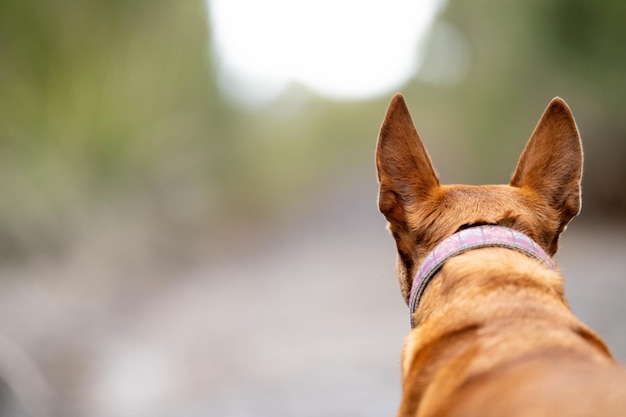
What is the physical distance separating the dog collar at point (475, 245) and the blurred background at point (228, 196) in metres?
1.17

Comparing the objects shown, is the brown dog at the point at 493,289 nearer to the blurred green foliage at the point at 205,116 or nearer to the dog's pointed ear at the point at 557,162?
the dog's pointed ear at the point at 557,162

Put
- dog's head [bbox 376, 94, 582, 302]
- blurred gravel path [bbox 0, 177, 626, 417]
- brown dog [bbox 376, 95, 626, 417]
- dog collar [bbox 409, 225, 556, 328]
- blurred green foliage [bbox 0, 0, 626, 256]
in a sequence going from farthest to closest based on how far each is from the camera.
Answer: blurred green foliage [bbox 0, 0, 626, 256] → blurred gravel path [bbox 0, 177, 626, 417] → dog's head [bbox 376, 94, 582, 302] → dog collar [bbox 409, 225, 556, 328] → brown dog [bbox 376, 95, 626, 417]

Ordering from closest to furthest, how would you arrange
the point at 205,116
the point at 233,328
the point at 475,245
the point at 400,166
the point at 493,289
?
1. the point at 493,289
2. the point at 475,245
3. the point at 400,166
4. the point at 233,328
5. the point at 205,116

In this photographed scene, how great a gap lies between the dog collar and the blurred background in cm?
117

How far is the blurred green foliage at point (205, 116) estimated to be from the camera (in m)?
5.29

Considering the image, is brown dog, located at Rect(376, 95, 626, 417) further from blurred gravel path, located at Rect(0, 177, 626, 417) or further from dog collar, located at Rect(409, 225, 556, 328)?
blurred gravel path, located at Rect(0, 177, 626, 417)

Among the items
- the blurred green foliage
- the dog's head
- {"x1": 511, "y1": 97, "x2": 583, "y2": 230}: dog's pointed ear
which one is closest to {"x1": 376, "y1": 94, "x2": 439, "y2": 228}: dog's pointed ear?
the dog's head

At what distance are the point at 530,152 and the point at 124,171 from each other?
17.9ft

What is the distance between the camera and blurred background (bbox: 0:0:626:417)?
4.70 meters

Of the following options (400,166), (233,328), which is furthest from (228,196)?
(400,166)

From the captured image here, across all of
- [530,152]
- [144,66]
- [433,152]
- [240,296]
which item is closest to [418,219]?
[530,152]

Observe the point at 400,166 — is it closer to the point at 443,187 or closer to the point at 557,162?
the point at 443,187

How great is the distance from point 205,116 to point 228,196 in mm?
1247

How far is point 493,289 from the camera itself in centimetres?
158
